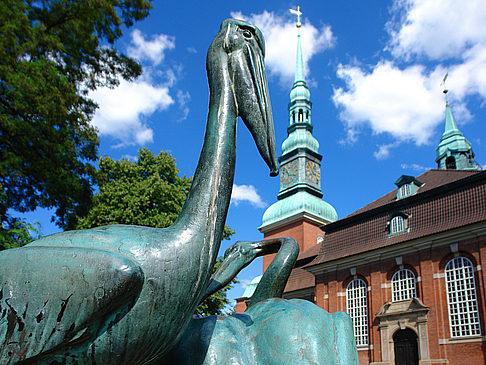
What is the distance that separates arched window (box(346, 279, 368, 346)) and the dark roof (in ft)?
7.39

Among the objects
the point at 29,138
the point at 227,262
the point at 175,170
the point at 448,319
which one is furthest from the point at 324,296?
the point at 227,262

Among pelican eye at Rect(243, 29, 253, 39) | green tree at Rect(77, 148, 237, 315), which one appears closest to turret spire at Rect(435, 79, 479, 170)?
green tree at Rect(77, 148, 237, 315)

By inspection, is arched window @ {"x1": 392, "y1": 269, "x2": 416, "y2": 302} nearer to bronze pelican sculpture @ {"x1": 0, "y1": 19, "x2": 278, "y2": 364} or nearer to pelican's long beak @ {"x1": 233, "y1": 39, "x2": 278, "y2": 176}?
pelican's long beak @ {"x1": 233, "y1": 39, "x2": 278, "y2": 176}

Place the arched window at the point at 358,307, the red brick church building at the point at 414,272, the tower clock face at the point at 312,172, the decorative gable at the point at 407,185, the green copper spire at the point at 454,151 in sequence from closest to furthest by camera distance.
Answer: the red brick church building at the point at 414,272 < the arched window at the point at 358,307 < the decorative gable at the point at 407,185 < the green copper spire at the point at 454,151 < the tower clock face at the point at 312,172

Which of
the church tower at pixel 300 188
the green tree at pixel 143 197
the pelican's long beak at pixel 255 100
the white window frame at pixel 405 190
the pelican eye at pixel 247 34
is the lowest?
the pelican's long beak at pixel 255 100

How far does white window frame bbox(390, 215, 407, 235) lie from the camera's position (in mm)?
25725

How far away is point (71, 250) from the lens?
145 cm

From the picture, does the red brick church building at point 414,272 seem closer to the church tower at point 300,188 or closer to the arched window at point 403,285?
the arched window at point 403,285

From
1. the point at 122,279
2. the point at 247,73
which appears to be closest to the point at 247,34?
the point at 247,73

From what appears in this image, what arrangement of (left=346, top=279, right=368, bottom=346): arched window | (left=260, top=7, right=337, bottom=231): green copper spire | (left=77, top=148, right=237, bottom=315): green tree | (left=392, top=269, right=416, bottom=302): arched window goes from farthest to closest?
1. (left=260, top=7, right=337, bottom=231): green copper spire
2. (left=346, top=279, right=368, bottom=346): arched window
3. (left=392, top=269, right=416, bottom=302): arched window
4. (left=77, top=148, right=237, bottom=315): green tree

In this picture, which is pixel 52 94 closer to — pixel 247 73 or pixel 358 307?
pixel 247 73

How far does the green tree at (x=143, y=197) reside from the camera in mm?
16359

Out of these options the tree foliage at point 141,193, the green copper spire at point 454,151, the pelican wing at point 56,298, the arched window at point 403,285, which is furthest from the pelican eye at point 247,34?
the green copper spire at point 454,151

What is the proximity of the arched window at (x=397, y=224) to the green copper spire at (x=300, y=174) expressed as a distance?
16408mm
